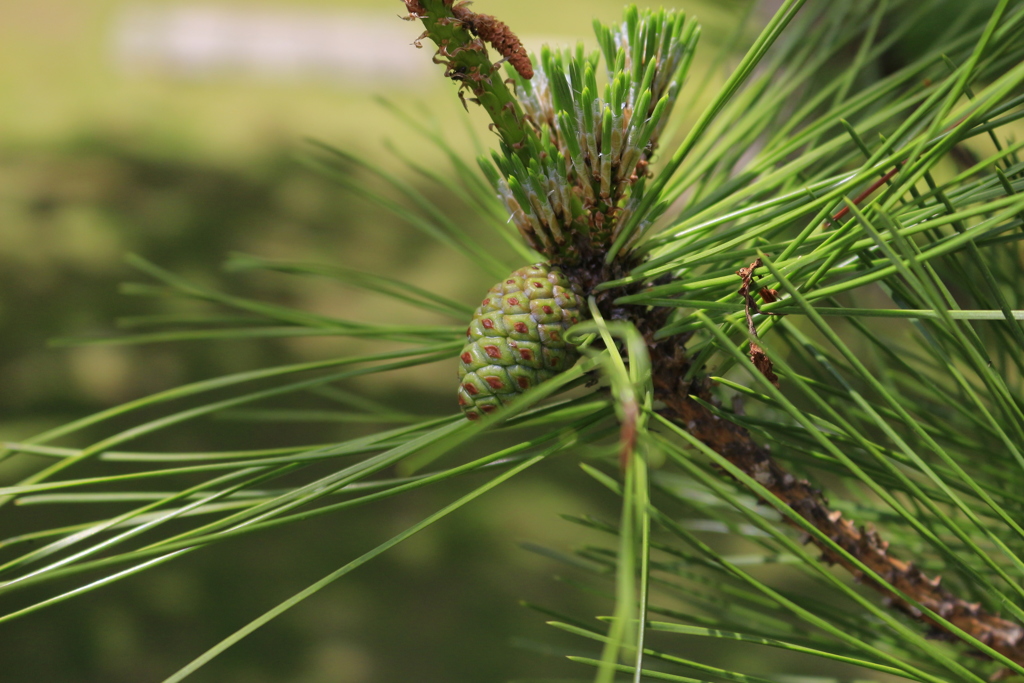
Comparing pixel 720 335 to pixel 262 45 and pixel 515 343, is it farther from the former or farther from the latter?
pixel 262 45

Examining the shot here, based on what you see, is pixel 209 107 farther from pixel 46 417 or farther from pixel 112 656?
pixel 112 656

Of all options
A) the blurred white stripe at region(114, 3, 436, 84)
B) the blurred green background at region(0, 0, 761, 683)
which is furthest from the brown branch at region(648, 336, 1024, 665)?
the blurred white stripe at region(114, 3, 436, 84)

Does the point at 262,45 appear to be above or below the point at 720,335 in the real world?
above

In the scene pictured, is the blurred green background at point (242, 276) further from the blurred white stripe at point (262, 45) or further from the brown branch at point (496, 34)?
the brown branch at point (496, 34)

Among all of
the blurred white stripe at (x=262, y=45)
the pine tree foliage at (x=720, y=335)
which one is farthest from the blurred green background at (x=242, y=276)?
the pine tree foliage at (x=720, y=335)

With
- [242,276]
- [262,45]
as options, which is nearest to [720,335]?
[242,276]

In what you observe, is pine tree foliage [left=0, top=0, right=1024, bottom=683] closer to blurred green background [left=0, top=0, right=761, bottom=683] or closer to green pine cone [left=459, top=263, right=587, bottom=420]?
green pine cone [left=459, top=263, right=587, bottom=420]

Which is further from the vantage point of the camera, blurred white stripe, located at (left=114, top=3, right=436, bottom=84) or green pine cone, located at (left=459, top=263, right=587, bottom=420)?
blurred white stripe, located at (left=114, top=3, right=436, bottom=84)
